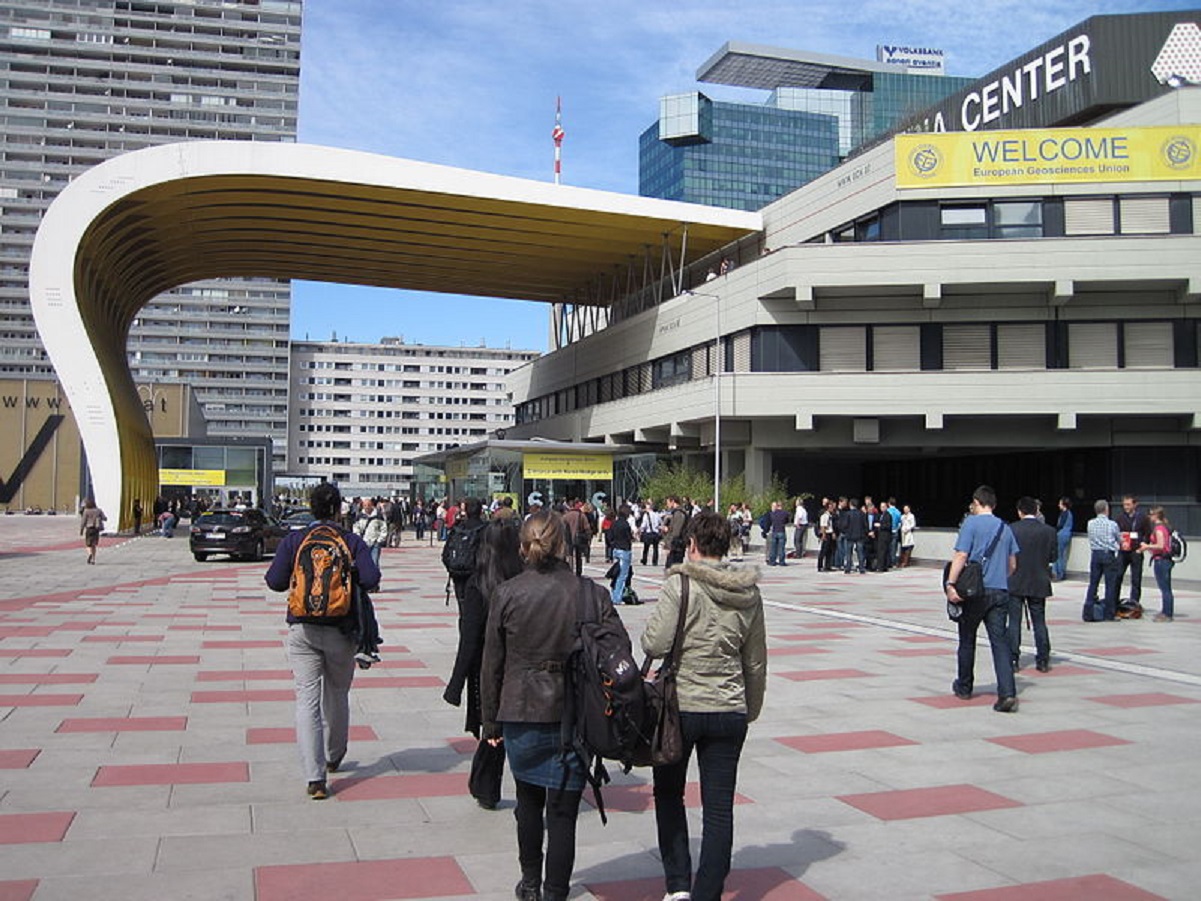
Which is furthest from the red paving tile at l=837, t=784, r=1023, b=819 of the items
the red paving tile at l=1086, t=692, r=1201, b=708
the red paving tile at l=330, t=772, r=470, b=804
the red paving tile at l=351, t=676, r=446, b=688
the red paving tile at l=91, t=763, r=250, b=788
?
the red paving tile at l=351, t=676, r=446, b=688

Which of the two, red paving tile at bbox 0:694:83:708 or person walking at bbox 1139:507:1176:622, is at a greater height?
person walking at bbox 1139:507:1176:622

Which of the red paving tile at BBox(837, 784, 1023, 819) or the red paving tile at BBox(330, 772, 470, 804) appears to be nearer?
the red paving tile at BBox(837, 784, 1023, 819)

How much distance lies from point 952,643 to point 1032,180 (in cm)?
2932

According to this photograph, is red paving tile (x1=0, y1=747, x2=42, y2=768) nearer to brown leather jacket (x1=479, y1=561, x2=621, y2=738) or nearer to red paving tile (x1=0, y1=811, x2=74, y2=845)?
red paving tile (x1=0, y1=811, x2=74, y2=845)

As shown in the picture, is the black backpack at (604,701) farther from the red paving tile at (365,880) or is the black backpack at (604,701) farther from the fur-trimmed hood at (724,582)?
the red paving tile at (365,880)

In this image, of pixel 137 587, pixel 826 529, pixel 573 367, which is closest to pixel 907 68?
pixel 573 367

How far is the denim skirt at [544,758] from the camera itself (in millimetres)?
4234

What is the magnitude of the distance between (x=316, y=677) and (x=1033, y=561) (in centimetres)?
737

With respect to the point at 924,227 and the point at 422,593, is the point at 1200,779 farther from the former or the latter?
the point at 924,227

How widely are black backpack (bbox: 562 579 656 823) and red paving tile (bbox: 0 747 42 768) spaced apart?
425 centimetres

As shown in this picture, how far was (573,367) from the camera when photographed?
6188 cm

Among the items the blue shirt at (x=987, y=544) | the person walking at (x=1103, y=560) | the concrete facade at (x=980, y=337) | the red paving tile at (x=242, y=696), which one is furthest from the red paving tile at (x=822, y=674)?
the concrete facade at (x=980, y=337)

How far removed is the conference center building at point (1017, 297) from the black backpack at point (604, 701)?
3461cm

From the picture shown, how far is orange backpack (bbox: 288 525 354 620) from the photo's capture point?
6027 millimetres
